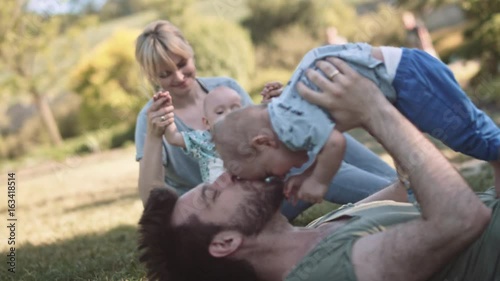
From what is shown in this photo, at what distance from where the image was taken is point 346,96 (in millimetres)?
2240

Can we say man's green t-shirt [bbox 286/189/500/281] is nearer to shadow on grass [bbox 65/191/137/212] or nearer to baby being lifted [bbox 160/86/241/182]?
baby being lifted [bbox 160/86/241/182]

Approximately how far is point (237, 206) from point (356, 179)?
73.9 inches

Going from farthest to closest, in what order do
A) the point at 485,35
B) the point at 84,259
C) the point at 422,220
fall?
the point at 485,35, the point at 84,259, the point at 422,220

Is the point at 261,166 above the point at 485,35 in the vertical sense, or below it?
above

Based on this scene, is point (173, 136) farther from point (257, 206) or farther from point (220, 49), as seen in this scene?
point (220, 49)

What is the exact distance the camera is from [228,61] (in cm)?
2028

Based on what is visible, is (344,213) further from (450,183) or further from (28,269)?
(28,269)

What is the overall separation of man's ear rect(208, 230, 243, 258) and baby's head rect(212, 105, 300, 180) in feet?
0.65

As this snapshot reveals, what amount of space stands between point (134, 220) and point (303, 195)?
4277 millimetres

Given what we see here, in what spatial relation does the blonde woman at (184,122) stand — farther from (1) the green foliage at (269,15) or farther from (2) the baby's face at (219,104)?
(1) the green foliage at (269,15)

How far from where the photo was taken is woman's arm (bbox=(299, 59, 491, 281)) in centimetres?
204

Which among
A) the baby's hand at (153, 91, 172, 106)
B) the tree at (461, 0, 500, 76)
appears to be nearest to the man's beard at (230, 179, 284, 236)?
the baby's hand at (153, 91, 172, 106)

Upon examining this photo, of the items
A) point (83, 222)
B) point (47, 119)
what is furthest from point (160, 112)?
point (47, 119)

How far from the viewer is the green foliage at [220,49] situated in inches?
781
